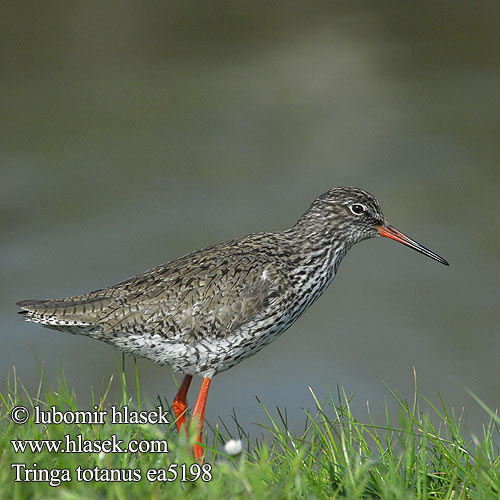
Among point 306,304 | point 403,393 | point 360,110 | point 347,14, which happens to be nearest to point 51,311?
point 306,304

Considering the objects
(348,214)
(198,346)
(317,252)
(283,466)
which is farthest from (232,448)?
(348,214)

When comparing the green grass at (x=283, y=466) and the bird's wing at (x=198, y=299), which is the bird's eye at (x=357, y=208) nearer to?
the bird's wing at (x=198, y=299)

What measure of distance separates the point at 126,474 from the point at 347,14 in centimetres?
1372

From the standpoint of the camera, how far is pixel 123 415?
5.07 meters

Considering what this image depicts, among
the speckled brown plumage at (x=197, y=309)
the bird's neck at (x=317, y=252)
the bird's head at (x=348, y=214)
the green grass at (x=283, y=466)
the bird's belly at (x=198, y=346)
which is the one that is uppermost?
the bird's head at (x=348, y=214)

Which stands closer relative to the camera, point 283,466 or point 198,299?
point 283,466

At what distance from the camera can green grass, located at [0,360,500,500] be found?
4.16 meters

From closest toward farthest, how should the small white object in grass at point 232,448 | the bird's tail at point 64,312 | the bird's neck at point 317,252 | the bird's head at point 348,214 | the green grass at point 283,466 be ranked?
1. the green grass at point 283,466
2. the small white object in grass at point 232,448
3. the bird's tail at point 64,312
4. the bird's neck at point 317,252
5. the bird's head at point 348,214

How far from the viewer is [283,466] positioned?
4895 mm

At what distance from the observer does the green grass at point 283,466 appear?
4.16 m

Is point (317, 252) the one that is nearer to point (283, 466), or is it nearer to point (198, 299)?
point (198, 299)

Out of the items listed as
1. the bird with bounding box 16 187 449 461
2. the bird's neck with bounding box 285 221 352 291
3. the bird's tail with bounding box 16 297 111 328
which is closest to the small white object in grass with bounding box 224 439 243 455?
the bird with bounding box 16 187 449 461

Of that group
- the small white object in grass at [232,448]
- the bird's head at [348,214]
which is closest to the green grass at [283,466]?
the small white object in grass at [232,448]

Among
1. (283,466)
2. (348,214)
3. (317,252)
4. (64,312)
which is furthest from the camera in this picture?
(348,214)
